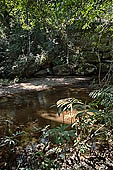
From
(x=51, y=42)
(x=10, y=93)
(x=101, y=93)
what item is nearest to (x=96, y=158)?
(x=101, y=93)

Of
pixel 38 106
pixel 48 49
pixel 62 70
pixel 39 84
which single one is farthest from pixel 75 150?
pixel 48 49

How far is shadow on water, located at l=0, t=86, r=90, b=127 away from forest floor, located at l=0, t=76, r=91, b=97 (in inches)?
20.5

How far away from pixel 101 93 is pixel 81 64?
6.99 metres

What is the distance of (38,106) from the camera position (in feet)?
16.7

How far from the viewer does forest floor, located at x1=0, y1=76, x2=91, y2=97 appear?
278 inches

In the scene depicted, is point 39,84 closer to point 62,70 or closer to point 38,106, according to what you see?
point 62,70

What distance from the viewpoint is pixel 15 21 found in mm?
9016

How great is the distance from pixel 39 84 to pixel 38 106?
2904 mm

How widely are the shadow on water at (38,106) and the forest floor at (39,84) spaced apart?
0.52 m

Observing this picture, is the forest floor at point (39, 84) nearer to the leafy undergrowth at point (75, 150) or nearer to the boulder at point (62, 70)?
the boulder at point (62, 70)

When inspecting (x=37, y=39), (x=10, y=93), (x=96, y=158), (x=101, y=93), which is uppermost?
(x=37, y=39)

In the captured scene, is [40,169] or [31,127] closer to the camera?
[40,169]

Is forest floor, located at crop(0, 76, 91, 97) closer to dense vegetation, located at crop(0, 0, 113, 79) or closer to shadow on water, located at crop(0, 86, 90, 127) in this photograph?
shadow on water, located at crop(0, 86, 90, 127)

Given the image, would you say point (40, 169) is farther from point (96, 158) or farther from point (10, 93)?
point (10, 93)
